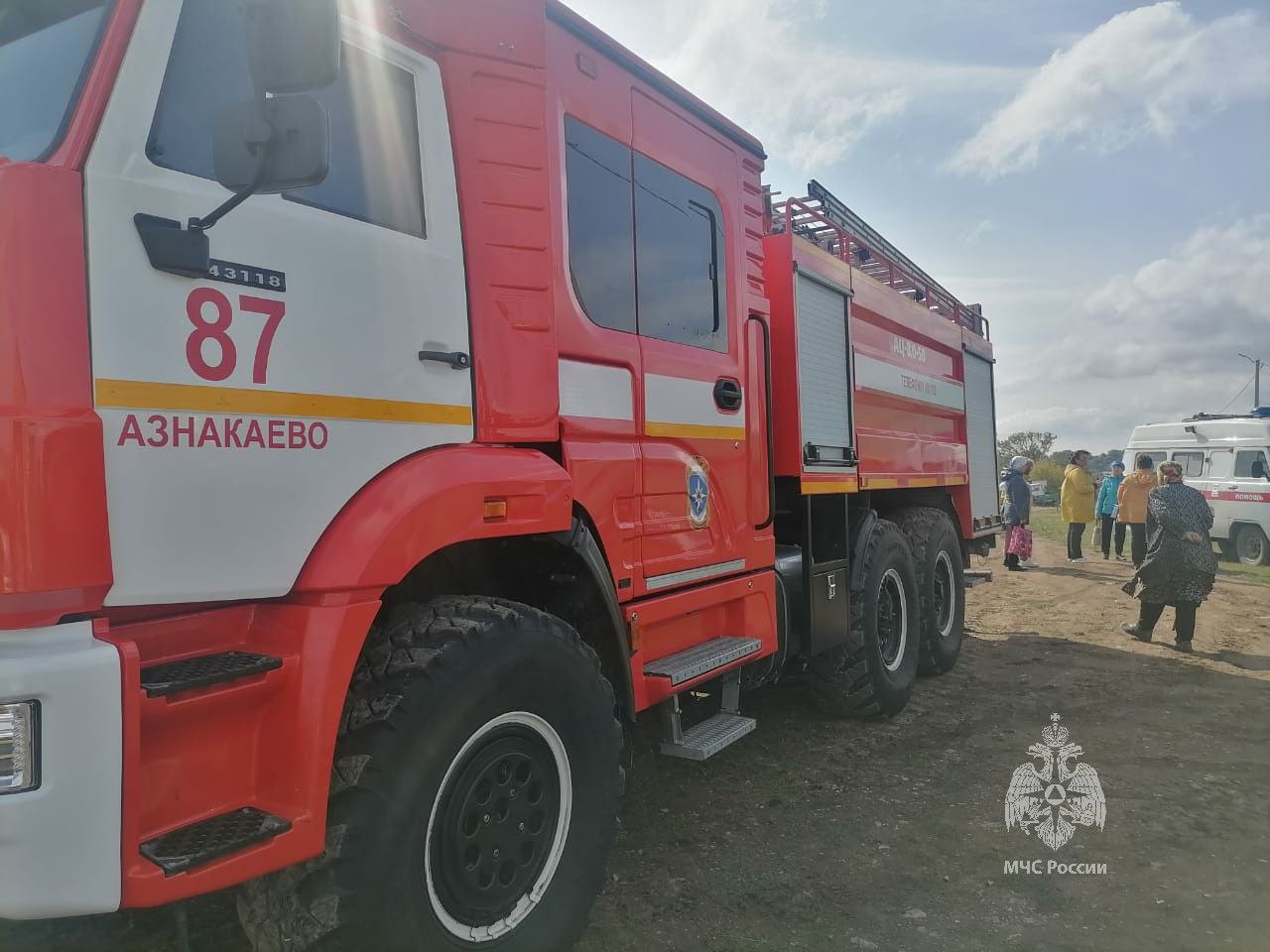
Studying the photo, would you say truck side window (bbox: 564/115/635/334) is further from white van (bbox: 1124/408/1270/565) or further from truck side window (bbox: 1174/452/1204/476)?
truck side window (bbox: 1174/452/1204/476)

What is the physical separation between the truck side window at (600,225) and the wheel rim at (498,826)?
1.39 meters

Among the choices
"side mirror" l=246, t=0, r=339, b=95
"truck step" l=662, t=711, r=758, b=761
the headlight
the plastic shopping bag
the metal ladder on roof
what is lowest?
"truck step" l=662, t=711, r=758, b=761

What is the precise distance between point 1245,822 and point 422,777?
3.69 metres

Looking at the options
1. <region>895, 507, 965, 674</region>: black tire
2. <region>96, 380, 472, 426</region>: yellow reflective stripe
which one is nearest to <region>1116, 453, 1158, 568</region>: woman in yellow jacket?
<region>895, 507, 965, 674</region>: black tire

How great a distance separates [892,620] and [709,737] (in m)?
2.41

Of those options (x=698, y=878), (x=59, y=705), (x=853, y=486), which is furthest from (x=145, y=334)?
(x=853, y=486)

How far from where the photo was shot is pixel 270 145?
1777 millimetres

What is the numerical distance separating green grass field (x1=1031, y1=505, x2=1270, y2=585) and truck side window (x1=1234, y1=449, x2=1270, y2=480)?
1411mm

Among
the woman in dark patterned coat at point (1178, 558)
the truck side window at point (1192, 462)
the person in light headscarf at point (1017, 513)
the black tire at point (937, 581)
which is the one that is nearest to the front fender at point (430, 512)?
the black tire at point (937, 581)

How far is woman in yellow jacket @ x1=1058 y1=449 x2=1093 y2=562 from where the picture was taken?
523 inches

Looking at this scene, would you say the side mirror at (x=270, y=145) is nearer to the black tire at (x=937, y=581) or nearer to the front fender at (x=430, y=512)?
the front fender at (x=430, y=512)

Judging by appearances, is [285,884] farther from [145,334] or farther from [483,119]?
[483,119]

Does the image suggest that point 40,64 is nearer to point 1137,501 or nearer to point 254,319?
point 254,319

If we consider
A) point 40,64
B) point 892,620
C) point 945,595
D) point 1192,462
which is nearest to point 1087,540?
point 1192,462
